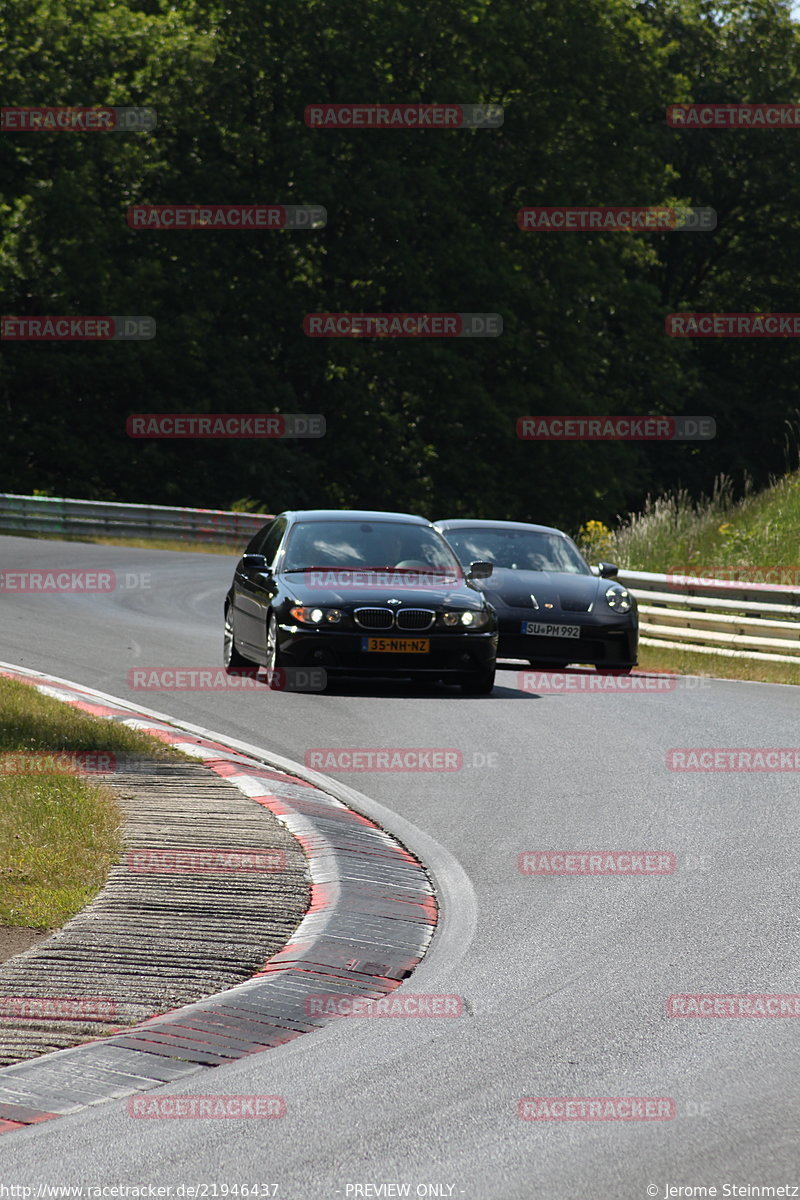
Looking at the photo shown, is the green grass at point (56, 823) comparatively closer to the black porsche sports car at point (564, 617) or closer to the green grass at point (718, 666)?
the black porsche sports car at point (564, 617)

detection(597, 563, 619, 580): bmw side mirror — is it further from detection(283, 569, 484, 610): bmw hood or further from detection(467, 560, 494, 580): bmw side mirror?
detection(283, 569, 484, 610): bmw hood

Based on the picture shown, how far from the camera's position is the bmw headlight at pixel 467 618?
1506 cm

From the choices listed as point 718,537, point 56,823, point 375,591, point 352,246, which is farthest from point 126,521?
point 56,823

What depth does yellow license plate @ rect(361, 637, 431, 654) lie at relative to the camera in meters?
15.0

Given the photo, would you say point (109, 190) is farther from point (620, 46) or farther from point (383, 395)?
point (620, 46)

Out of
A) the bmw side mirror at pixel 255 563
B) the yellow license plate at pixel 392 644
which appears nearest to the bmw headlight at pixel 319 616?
the yellow license plate at pixel 392 644

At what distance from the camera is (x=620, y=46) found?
51.2 meters

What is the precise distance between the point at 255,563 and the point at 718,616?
6397mm

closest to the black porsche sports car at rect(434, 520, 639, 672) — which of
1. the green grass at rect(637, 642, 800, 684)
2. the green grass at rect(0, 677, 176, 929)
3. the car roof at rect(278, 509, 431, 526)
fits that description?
the green grass at rect(637, 642, 800, 684)

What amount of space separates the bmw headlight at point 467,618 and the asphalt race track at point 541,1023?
172 centimetres

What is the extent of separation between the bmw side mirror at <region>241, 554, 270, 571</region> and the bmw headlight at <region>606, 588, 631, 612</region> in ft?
12.0

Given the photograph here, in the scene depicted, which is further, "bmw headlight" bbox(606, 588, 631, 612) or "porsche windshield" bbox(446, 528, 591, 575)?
"porsche windshield" bbox(446, 528, 591, 575)

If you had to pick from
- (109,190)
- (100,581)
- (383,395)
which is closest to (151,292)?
(109,190)

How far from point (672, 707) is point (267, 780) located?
553 cm
